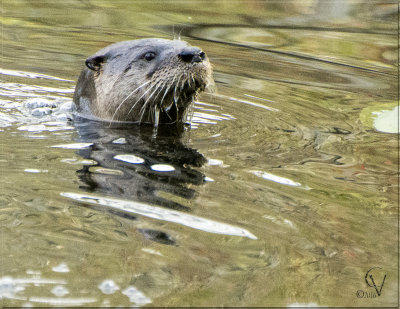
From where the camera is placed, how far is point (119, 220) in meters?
2.87

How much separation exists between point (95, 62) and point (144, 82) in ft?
1.45

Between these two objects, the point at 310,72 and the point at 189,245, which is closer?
the point at 189,245

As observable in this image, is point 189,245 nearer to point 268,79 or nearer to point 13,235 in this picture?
point 13,235

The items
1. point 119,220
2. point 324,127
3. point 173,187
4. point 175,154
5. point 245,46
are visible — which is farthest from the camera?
point 245,46

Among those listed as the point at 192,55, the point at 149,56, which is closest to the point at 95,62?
the point at 149,56

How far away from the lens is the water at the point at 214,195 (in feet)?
7.90

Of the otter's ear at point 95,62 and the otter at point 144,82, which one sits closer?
the otter at point 144,82

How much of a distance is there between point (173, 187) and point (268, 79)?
122 inches

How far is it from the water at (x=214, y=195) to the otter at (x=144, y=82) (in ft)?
0.66

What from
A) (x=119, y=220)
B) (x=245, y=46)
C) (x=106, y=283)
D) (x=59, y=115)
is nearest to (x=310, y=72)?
(x=245, y=46)

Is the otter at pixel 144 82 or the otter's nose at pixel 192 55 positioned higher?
the otter's nose at pixel 192 55

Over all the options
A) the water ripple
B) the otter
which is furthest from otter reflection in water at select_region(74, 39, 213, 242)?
the water ripple

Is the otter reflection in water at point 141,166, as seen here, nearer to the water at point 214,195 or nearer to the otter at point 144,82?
the water at point 214,195

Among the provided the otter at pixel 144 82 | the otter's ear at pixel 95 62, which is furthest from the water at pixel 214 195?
the otter's ear at pixel 95 62
